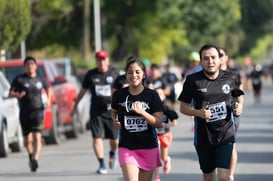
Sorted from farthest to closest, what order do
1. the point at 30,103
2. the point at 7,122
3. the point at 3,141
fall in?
the point at 7,122 < the point at 3,141 < the point at 30,103

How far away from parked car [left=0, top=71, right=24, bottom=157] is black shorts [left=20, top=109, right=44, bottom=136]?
2103 millimetres

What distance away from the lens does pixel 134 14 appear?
173 ft

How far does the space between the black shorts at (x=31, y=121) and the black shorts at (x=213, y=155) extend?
20.4ft

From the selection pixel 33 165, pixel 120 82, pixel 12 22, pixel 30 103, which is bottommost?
pixel 33 165

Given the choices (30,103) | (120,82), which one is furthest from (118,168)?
(120,82)

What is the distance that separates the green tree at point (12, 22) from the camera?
24.7 m

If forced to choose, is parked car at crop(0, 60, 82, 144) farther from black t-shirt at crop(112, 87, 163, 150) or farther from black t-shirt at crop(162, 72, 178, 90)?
black t-shirt at crop(112, 87, 163, 150)

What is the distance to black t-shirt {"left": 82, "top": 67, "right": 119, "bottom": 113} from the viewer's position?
15.2 metres

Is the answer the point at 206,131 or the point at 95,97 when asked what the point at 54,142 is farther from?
the point at 206,131

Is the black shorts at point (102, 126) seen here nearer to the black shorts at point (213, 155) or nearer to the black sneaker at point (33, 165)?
the black sneaker at point (33, 165)

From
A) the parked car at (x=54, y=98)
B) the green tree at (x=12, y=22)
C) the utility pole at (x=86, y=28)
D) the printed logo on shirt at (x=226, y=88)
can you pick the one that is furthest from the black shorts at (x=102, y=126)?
the utility pole at (x=86, y=28)

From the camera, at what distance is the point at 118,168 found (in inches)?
624

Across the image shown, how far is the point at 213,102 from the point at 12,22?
16.0 metres

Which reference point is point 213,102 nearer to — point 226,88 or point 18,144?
point 226,88
